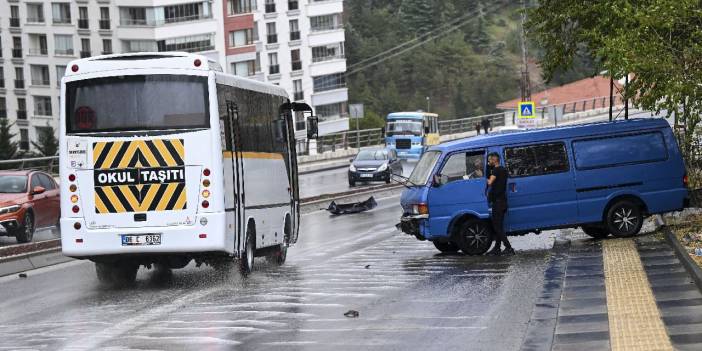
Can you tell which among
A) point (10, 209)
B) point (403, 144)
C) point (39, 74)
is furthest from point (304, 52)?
point (10, 209)

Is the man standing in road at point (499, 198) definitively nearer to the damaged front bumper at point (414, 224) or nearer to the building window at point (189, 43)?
the damaged front bumper at point (414, 224)

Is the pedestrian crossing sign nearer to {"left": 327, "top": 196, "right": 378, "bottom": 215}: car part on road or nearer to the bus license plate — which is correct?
{"left": 327, "top": 196, "right": 378, "bottom": 215}: car part on road

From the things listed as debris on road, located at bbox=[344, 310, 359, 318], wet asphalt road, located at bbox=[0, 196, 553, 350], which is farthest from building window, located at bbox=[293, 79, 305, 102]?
debris on road, located at bbox=[344, 310, 359, 318]

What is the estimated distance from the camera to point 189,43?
10538cm

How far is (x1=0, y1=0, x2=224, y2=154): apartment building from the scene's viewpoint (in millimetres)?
104062

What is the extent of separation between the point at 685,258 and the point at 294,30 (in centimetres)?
10755

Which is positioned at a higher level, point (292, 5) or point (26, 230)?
point (292, 5)

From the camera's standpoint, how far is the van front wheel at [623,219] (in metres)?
23.5

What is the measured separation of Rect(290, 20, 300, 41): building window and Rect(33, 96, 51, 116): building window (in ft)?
83.0

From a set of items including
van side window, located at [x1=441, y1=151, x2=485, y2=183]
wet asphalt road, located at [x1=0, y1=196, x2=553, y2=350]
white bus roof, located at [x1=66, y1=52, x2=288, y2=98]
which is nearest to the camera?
wet asphalt road, located at [x1=0, y1=196, x2=553, y2=350]

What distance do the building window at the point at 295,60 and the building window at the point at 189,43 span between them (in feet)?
52.7

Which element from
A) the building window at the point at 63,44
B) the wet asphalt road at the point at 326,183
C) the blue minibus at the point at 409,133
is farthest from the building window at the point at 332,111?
the wet asphalt road at the point at 326,183

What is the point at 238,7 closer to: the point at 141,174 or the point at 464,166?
the point at 464,166

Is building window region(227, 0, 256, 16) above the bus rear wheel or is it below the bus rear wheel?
above
